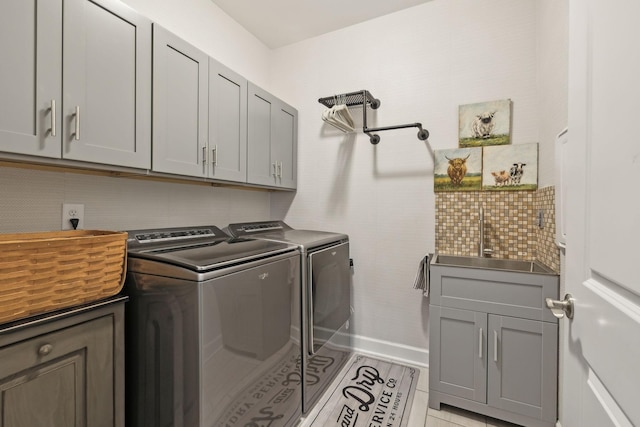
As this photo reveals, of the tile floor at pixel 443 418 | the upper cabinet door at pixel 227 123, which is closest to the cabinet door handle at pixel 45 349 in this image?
the upper cabinet door at pixel 227 123

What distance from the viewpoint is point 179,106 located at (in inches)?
61.6

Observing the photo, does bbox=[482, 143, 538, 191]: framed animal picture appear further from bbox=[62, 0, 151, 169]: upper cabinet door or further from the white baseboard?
bbox=[62, 0, 151, 169]: upper cabinet door

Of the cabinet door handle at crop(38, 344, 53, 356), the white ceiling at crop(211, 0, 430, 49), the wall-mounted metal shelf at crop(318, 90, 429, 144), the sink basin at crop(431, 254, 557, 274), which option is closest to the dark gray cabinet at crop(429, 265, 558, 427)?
the sink basin at crop(431, 254, 557, 274)

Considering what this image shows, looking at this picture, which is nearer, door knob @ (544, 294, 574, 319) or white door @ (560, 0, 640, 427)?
white door @ (560, 0, 640, 427)

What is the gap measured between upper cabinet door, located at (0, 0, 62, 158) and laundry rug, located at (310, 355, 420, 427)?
6.41 feet

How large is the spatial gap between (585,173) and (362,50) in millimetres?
2313

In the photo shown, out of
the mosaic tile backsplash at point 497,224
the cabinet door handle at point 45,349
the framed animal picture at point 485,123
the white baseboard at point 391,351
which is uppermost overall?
the framed animal picture at point 485,123

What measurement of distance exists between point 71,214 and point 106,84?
68 centimetres

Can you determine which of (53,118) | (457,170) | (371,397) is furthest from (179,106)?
(371,397)

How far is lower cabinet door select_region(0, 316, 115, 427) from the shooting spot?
0.90 m

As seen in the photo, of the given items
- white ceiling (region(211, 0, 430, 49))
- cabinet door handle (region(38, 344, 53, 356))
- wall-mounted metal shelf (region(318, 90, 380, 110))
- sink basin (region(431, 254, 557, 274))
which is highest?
white ceiling (region(211, 0, 430, 49))

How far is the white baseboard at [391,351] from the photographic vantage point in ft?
7.55

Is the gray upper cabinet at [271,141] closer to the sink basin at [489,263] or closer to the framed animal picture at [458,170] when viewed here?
the framed animal picture at [458,170]

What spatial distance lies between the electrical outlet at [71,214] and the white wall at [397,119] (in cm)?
168
